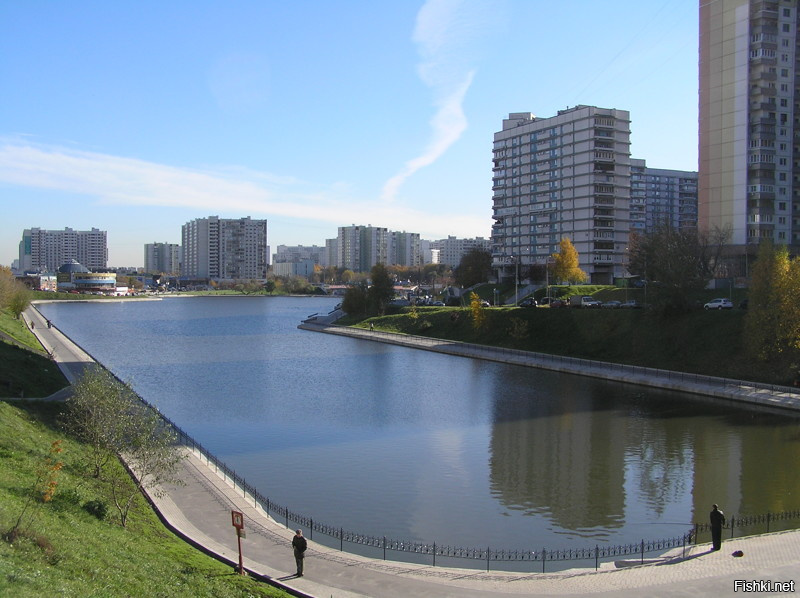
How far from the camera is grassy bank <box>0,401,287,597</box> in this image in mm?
11578

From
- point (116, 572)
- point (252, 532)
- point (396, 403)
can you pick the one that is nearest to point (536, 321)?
point (396, 403)

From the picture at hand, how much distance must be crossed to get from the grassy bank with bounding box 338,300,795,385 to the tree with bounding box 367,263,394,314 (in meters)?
18.7

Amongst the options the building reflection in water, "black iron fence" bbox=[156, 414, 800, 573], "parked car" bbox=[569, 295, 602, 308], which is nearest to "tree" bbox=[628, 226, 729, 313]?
"parked car" bbox=[569, 295, 602, 308]

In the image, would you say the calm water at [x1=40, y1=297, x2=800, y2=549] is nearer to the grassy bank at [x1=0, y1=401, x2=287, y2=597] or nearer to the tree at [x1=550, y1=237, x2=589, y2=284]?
the grassy bank at [x1=0, y1=401, x2=287, y2=597]

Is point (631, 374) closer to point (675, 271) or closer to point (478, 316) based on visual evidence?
point (675, 271)

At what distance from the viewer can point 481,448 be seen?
31.5m

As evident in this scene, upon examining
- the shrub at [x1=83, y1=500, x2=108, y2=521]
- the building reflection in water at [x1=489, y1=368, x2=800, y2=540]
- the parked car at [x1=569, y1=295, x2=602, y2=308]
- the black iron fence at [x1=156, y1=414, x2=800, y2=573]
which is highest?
the parked car at [x1=569, y1=295, x2=602, y2=308]

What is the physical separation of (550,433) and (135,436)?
2131 cm

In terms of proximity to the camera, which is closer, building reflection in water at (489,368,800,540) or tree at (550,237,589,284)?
building reflection in water at (489,368,800,540)

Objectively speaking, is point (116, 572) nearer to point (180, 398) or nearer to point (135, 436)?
point (135, 436)

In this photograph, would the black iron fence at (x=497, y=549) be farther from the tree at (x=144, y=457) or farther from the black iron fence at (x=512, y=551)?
the tree at (x=144, y=457)

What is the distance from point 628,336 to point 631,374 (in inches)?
355

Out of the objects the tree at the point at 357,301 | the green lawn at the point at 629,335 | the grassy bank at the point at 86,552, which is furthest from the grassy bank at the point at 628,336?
the grassy bank at the point at 86,552

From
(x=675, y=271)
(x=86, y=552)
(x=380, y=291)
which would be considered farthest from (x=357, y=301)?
(x=86, y=552)
